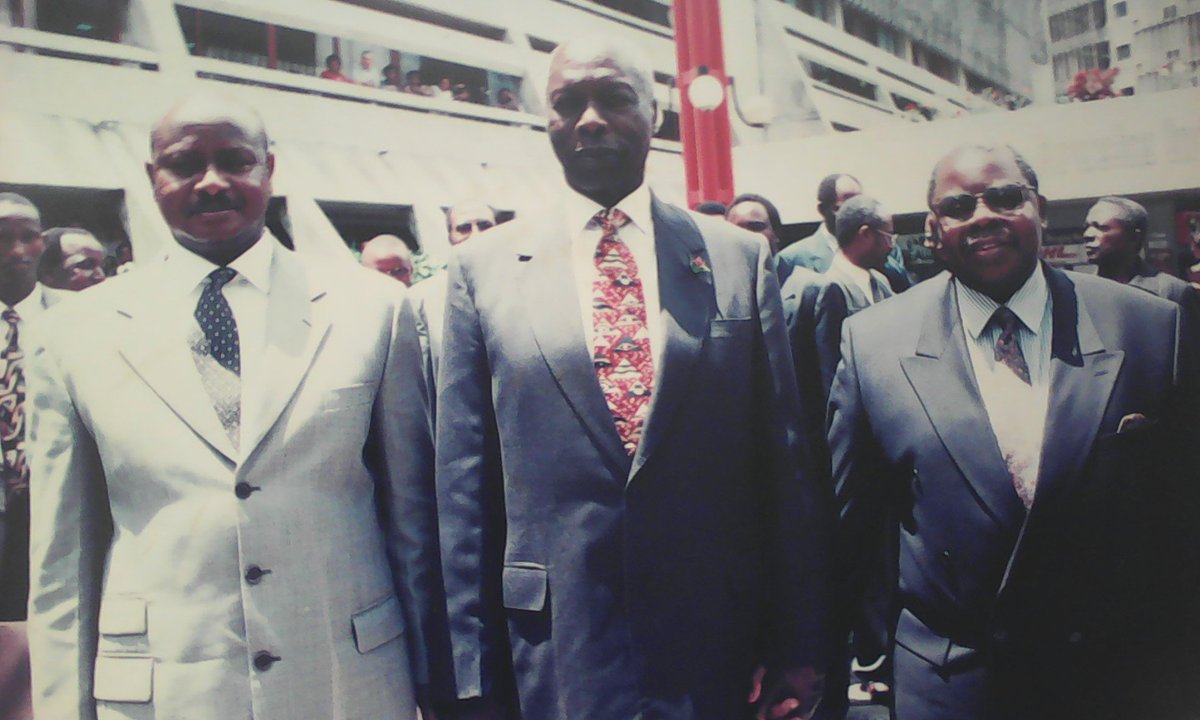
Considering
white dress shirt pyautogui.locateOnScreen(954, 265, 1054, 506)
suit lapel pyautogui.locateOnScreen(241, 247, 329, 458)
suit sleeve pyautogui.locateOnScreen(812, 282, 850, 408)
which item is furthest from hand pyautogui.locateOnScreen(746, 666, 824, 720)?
suit sleeve pyautogui.locateOnScreen(812, 282, 850, 408)

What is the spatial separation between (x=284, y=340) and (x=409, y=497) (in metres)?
0.41

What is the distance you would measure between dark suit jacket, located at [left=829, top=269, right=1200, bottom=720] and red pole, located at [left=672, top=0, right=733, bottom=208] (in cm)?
252

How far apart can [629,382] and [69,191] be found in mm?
2436

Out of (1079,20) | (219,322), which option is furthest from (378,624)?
(1079,20)

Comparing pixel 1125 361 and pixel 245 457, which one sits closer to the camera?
pixel 245 457

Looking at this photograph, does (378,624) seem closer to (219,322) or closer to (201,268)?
(219,322)

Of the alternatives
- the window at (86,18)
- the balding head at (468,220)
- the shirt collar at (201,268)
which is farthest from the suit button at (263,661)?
the window at (86,18)

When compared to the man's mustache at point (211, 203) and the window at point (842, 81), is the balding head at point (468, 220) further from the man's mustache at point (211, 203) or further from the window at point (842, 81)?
the window at point (842, 81)

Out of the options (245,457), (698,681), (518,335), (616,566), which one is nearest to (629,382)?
(518,335)

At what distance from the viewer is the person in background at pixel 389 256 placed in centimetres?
377

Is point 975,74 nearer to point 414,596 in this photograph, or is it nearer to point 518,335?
point 518,335

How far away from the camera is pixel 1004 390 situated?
1.79 m

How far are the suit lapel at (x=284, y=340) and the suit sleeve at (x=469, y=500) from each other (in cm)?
28

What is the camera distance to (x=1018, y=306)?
1.83 meters
